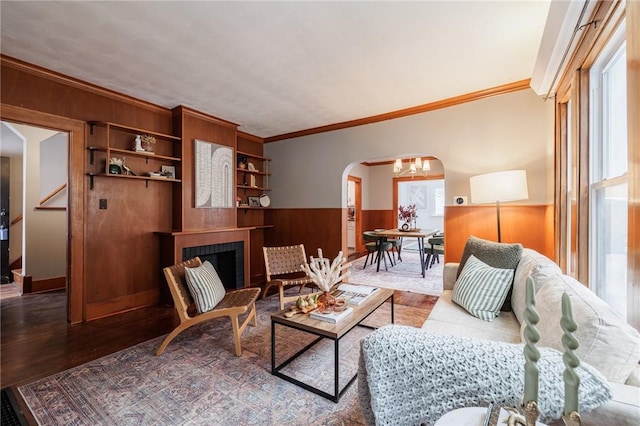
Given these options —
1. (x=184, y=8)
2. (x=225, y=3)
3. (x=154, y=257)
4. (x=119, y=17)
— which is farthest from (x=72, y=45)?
(x=154, y=257)

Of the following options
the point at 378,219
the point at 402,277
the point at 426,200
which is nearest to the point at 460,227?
the point at 402,277

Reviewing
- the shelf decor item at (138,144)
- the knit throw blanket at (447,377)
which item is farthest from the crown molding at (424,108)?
the knit throw blanket at (447,377)

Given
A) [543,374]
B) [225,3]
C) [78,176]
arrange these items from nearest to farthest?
[543,374], [225,3], [78,176]

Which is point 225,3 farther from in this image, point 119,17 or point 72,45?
point 72,45

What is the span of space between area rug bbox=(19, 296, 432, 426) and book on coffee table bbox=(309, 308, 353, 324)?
43 cm

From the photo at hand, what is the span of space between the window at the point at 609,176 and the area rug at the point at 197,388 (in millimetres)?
1690

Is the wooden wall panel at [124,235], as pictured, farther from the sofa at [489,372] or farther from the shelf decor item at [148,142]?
the sofa at [489,372]

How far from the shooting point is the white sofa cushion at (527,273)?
1619 mm

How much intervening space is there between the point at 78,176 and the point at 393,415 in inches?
143

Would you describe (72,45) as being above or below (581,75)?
above

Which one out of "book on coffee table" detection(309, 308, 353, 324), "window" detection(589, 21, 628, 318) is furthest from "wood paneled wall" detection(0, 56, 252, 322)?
"window" detection(589, 21, 628, 318)

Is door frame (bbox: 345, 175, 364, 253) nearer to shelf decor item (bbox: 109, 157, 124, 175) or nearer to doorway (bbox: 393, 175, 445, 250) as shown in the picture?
doorway (bbox: 393, 175, 445, 250)

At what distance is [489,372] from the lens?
851 mm

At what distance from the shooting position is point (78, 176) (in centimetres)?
299
